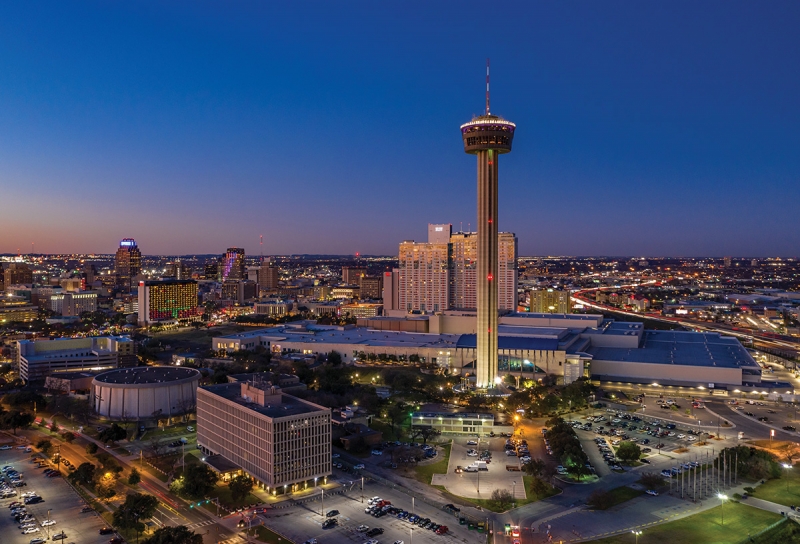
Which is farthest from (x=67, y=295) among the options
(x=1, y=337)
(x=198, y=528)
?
(x=198, y=528)

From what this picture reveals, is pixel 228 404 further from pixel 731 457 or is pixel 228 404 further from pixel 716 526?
pixel 731 457

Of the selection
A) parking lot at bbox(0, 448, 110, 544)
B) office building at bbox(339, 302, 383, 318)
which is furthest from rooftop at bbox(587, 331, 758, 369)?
office building at bbox(339, 302, 383, 318)

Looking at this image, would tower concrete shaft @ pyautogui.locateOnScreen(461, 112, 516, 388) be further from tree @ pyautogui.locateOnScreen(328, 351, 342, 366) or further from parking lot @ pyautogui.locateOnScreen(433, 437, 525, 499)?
tree @ pyautogui.locateOnScreen(328, 351, 342, 366)

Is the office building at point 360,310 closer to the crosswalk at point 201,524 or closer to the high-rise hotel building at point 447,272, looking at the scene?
the high-rise hotel building at point 447,272

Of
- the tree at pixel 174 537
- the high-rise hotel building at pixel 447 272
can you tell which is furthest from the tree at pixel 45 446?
the high-rise hotel building at pixel 447 272

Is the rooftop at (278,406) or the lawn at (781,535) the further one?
the rooftop at (278,406)

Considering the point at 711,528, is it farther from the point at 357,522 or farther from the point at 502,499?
the point at 357,522
